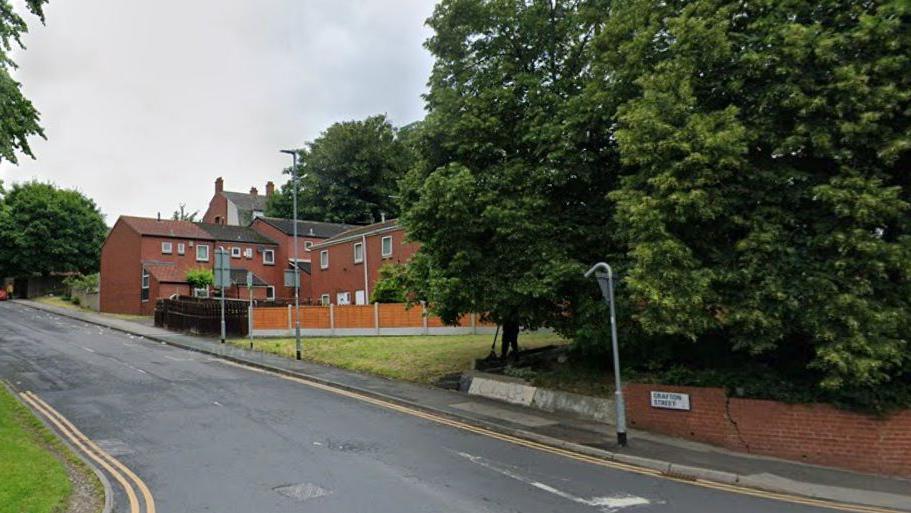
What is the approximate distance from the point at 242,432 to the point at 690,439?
884 centimetres

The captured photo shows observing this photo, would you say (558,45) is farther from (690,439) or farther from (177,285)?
(177,285)

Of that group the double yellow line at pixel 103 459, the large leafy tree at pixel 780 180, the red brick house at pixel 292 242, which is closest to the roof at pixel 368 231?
the red brick house at pixel 292 242

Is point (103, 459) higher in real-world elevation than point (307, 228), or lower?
lower

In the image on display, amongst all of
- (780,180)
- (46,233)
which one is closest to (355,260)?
(780,180)

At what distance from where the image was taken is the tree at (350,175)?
66000 millimetres

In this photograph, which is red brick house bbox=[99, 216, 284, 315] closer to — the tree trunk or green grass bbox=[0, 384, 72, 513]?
the tree trunk

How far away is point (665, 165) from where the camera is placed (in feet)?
38.1

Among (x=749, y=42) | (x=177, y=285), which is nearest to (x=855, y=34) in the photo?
(x=749, y=42)

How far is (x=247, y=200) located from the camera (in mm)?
76688

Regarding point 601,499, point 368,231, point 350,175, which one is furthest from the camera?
point 350,175

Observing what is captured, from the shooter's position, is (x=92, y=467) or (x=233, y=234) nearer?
(x=92, y=467)

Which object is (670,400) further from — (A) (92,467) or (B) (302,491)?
(A) (92,467)

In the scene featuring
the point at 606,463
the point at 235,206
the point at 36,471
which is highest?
the point at 235,206

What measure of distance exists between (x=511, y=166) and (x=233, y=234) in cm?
4189
